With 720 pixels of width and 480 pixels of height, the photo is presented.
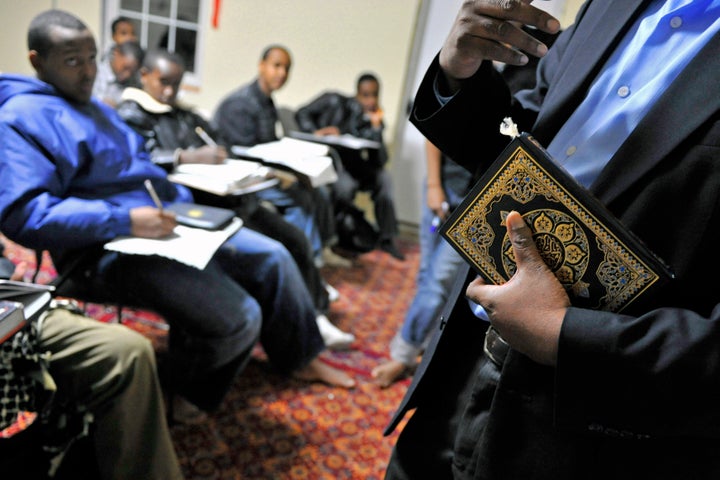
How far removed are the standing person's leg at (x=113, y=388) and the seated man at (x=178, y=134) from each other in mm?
904

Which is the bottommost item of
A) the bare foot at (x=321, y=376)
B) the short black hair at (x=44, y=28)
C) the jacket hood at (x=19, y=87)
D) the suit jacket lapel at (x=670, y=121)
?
the bare foot at (x=321, y=376)

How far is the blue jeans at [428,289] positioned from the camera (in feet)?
6.21

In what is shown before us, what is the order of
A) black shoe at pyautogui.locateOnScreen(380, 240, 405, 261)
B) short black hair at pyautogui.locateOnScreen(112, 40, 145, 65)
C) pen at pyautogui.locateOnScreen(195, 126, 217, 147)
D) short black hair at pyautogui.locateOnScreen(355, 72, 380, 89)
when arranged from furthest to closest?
short black hair at pyautogui.locateOnScreen(355, 72, 380, 89)
black shoe at pyautogui.locateOnScreen(380, 240, 405, 261)
short black hair at pyautogui.locateOnScreen(112, 40, 145, 65)
pen at pyautogui.locateOnScreen(195, 126, 217, 147)

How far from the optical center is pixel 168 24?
13.4ft

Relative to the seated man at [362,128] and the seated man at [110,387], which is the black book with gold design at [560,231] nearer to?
the seated man at [110,387]

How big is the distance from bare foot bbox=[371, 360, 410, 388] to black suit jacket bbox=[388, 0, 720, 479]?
4.44 ft

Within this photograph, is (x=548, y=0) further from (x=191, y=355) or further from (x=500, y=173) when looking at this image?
(x=191, y=355)

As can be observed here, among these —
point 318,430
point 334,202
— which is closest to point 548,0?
point 318,430

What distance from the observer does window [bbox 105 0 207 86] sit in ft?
13.2

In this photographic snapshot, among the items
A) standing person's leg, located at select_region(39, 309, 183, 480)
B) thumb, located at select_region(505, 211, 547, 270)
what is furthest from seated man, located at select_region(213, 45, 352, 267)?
thumb, located at select_region(505, 211, 547, 270)

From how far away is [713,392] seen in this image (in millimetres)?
554

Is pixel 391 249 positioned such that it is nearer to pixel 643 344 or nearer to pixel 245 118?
pixel 245 118

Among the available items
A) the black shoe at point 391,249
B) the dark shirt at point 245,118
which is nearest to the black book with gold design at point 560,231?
the dark shirt at point 245,118

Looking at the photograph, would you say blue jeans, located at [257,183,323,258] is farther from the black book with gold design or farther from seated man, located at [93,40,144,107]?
the black book with gold design
